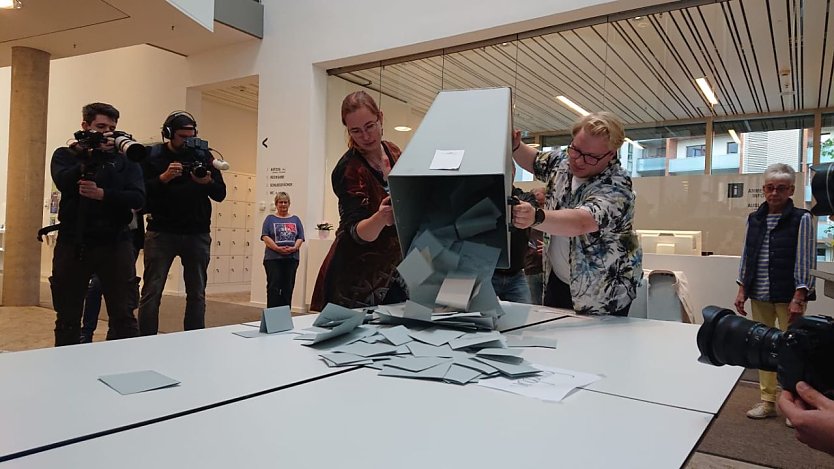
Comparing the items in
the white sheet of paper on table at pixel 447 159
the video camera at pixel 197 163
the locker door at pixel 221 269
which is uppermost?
the video camera at pixel 197 163

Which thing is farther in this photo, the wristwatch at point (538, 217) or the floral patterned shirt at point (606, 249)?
the floral patterned shirt at point (606, 249)

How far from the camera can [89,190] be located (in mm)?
2182

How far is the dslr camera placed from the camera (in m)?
0.68

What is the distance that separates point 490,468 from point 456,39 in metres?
5.11

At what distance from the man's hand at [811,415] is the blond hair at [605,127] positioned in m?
0.90

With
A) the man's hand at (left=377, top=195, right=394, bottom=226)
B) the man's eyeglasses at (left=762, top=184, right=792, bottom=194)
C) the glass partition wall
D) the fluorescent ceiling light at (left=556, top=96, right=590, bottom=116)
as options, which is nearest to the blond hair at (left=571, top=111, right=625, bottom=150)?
the man's hand at (left=377, top=195, right=394, bottom=226)

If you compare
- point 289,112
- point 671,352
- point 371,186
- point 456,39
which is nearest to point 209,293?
point 289,112

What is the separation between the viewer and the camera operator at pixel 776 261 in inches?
103

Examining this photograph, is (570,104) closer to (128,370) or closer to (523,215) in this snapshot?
(523,215)

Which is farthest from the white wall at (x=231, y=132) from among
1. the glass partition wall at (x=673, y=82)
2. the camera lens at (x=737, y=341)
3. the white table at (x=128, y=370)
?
the camera lens at (x=737, y=341)

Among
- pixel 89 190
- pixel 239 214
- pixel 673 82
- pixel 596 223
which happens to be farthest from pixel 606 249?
pixel 239 214

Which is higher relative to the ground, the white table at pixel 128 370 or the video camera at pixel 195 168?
the video camera at pixel 195 168

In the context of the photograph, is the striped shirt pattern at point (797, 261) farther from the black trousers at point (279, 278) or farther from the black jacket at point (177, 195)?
the black trousers at point (279, 278)

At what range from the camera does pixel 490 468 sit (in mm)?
555
